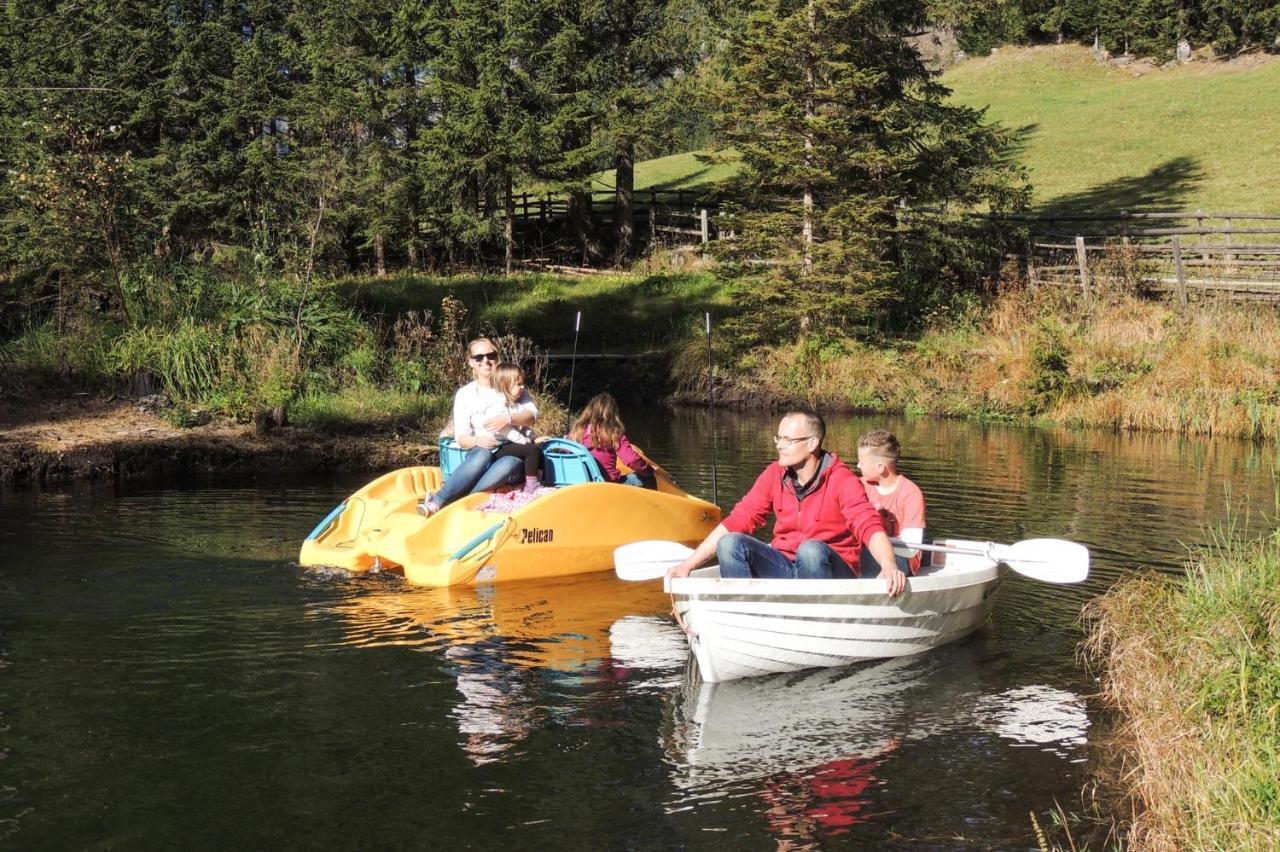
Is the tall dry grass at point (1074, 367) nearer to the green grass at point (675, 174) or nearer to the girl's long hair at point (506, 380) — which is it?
the girl's long hair at point (506, 380)

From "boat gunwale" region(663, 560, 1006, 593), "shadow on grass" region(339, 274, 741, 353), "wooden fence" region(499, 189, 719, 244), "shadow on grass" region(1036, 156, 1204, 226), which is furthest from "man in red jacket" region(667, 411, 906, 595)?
"shadow on grass" region(1036, 156, 1204, 226)

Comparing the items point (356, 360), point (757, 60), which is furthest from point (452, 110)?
point (356, 360)

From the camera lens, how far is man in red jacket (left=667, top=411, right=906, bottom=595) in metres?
7.23

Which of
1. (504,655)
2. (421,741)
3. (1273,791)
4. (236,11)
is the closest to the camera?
(1273,791)

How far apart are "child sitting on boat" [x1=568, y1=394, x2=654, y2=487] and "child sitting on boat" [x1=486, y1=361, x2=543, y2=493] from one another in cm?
45

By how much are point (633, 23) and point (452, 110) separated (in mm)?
5206

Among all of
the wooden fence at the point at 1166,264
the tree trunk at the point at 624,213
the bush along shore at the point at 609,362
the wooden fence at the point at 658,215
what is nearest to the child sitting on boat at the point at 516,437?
the bush along shore at the point at 609,362

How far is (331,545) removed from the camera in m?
10.3

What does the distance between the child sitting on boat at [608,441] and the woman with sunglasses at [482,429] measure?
0.44 m

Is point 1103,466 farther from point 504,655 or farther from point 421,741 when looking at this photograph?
point 421,741

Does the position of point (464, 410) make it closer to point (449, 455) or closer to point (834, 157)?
point (449, 455)

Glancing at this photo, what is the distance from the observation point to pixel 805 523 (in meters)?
7.52

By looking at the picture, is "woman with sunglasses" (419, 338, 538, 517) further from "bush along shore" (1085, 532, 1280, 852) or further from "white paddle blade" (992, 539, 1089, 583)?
"bush along shore" (1085, 532, 1280, 852)

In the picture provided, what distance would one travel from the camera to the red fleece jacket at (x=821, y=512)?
7.35 meters
